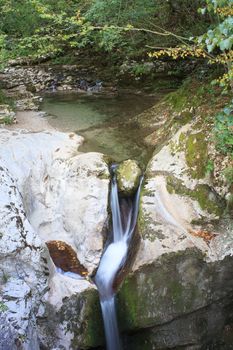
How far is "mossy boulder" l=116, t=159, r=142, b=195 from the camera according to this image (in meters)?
6.45

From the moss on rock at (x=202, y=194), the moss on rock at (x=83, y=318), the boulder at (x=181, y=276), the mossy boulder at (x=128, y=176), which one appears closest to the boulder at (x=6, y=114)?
the mossy boulder at (x=128, y=176)

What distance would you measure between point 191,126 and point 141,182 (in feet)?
4.56

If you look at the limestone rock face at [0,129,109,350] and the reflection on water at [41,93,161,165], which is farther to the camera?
the reflection on water at [41,93,161,165]

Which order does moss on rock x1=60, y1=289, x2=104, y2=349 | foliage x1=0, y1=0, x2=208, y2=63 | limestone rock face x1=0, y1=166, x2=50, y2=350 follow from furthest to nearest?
1. foliage x1=0, y1=0, x2=208, y2=63
2. moss on rock x1=60, y1=289, x2=104, y2=349
3. limestone rock face x1=0, y1=166, x2=50, y2=350

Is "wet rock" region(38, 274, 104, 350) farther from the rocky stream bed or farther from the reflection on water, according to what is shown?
the reflection on water

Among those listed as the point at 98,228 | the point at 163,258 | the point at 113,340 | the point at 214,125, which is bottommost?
the point at 113,340

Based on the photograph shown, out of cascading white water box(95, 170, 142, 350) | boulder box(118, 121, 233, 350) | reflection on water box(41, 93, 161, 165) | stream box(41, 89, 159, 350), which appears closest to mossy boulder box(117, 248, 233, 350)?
boulder box(118, 121, 233, 350)

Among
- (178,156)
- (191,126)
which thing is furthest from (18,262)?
(191,126)

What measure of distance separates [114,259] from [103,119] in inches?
159

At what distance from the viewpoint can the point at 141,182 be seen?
6574 mm

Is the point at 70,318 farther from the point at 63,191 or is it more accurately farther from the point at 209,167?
the point at 209,167

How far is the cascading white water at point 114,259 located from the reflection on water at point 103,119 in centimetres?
113

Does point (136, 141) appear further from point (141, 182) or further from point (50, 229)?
point (50, 229)

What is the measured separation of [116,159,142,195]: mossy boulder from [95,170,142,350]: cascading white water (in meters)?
0.10
